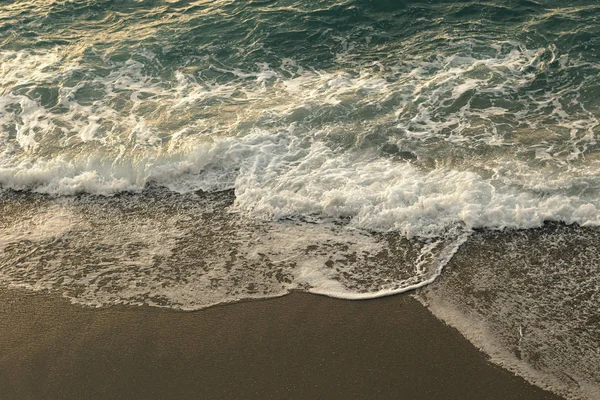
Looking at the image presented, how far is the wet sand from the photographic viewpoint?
197 inches

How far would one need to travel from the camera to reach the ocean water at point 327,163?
6.12m

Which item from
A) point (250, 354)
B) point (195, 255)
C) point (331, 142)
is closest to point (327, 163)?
point (331, 142)

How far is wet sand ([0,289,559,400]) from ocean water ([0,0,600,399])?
0.23 m

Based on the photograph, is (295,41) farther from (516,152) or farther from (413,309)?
(413,309)

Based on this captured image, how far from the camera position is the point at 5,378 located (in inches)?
213

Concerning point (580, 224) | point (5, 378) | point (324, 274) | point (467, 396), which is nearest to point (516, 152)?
point (580, 224)

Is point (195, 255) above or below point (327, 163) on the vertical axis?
below

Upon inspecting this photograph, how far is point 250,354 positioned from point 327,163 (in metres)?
3.33

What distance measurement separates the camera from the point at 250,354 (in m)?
5.40

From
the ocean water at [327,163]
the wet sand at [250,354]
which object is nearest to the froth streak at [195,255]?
the ocean water at [327,163]

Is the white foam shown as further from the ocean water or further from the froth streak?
the froth streak

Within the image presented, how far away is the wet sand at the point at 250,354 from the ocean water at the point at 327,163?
0.75 feet

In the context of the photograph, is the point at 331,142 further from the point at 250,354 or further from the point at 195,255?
the point at 250,354

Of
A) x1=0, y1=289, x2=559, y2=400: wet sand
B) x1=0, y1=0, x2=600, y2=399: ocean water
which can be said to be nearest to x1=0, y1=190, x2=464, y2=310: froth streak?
x1=0, y1=0, x2=600, y2=399: ocean water
